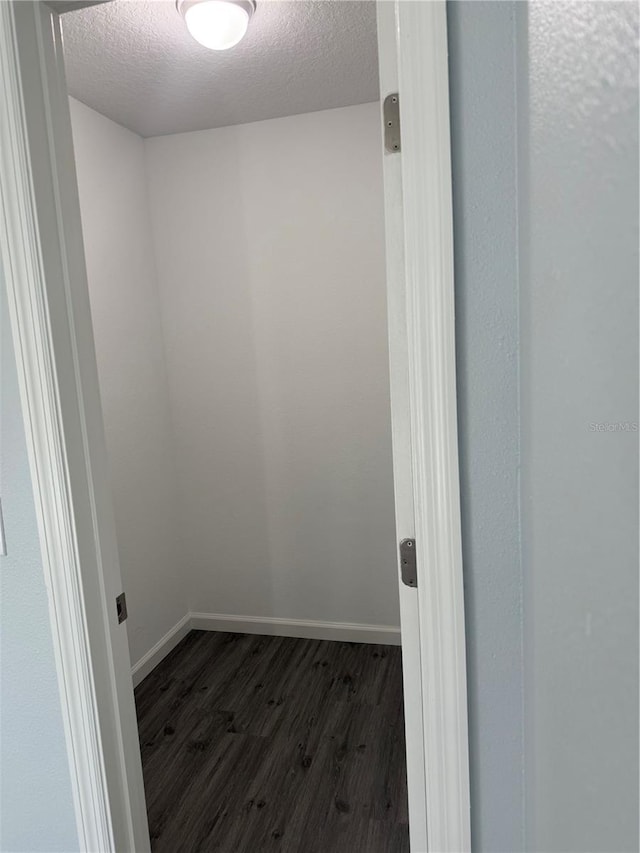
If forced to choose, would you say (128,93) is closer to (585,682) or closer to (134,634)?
(134,634)

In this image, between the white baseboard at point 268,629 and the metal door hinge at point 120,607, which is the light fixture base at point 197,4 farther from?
the white baseboard at point 268,629

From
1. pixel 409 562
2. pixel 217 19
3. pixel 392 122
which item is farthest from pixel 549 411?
pixel 217 19

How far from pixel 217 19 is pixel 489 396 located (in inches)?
61.1

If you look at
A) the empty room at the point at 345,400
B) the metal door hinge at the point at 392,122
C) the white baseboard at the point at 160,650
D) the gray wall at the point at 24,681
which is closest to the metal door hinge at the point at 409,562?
the empty room at the point at 345,400

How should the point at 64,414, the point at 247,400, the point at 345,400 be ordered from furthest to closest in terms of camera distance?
1. the point at 247,400
2. the point at 345,400
3. the point at 64,414

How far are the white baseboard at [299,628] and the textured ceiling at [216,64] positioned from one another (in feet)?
8.08

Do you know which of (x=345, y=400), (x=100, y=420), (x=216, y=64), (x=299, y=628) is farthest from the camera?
(x=299, y=628)

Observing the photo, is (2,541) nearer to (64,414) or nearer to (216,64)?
(64,414)

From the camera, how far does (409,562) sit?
1006 millimetres

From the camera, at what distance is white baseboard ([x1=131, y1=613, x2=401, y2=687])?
305 cm

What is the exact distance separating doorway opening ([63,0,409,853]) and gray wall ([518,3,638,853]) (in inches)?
64.0

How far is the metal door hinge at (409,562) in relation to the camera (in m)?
1.00

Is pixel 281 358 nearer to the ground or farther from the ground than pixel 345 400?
farther from the ground

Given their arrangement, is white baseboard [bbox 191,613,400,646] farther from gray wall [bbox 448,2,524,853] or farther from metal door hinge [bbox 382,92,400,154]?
metal door hinge [bbox 382,92,400,154]
